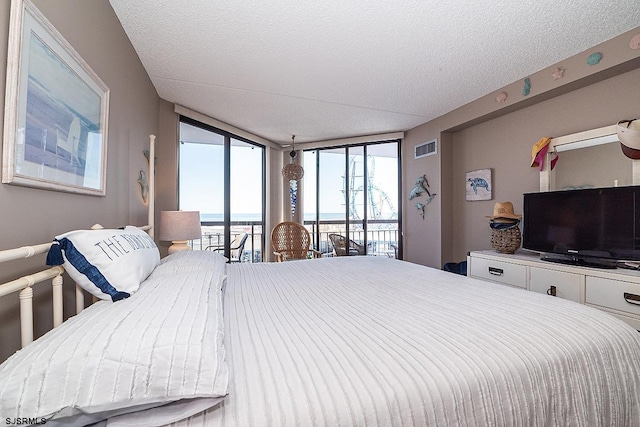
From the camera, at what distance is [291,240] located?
4.49 metres

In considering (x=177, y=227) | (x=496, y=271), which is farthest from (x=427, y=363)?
(x=177, y=227)

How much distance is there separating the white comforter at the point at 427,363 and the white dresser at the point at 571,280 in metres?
0.91

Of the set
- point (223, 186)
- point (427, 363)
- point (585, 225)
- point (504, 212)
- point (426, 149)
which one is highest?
point (426, 149)

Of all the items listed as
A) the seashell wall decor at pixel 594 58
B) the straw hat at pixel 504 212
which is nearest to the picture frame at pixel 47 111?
the straw hat at pixel 504 212

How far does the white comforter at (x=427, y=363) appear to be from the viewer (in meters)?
0.63

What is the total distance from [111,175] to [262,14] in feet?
4.68

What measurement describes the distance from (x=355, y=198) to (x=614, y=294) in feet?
11.8

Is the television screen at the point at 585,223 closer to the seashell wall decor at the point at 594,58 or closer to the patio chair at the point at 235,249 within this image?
the seashell wall decor at the point at 594,58

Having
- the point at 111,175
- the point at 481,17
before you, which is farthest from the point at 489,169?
the point at 111,175

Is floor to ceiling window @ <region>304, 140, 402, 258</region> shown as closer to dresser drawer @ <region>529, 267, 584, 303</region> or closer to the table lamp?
dresser drawer @ <region>529, 267, 584, 303</region>

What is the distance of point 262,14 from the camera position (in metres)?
1.84

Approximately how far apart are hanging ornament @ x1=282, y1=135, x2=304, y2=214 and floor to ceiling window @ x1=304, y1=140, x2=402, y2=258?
214 millimetres

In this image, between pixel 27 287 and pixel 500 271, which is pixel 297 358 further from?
pixel 500 271

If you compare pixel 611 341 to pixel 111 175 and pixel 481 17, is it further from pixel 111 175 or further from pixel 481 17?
pixel 111 175
